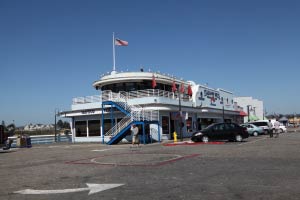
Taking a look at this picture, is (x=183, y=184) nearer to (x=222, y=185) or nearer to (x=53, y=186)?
(x=222, y=185)

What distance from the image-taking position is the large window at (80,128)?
4141cm

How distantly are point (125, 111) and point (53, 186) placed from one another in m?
24.6

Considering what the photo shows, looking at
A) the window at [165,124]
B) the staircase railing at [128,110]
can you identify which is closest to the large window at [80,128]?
the staircase railing at [128,110]

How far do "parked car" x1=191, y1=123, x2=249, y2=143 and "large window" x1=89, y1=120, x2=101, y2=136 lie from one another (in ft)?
47.5

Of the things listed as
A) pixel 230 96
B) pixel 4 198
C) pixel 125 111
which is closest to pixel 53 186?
pixel 4 198

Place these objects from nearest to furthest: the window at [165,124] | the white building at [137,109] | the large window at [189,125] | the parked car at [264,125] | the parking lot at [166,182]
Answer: the parking lot at [166,182]
the white building at [137,109]
the window at [165,124]
the large window at [189,125]
the parked car at [264,125]

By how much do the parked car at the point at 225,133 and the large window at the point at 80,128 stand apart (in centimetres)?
1686

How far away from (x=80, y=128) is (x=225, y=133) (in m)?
19.3

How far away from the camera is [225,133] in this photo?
2888 cm

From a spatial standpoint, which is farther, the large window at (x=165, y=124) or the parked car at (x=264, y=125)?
the parked car at (x=264, y=125)

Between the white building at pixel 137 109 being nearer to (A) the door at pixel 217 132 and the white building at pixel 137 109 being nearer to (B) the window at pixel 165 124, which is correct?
(B) the window at pixel 165 124

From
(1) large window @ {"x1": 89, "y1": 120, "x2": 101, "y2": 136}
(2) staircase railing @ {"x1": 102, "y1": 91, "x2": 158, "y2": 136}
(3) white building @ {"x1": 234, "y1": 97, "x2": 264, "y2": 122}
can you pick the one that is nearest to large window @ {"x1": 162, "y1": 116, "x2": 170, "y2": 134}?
(2) staircase railing @ {"x1": 102, "y1": 91, "x2": 158, "y2": 136}

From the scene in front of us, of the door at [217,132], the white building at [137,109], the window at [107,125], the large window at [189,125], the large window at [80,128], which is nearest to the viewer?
the door at [217,132]

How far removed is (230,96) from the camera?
6212 cm
